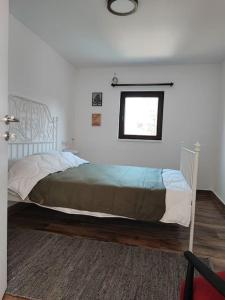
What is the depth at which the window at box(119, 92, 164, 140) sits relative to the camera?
13.5ft

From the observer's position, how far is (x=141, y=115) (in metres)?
Answer: 4.20

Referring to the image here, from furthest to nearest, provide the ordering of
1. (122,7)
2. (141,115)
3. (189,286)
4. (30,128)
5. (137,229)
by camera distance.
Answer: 1. (141,115)
2. (30,128)
3. (137,229)
4. (122,7)
5. (189,286)

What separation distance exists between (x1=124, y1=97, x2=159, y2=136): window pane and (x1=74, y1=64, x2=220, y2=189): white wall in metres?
0.19

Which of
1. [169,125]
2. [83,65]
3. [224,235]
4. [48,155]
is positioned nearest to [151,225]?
[224,235]

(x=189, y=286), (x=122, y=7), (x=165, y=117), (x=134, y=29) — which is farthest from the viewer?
(x=165, y=117)

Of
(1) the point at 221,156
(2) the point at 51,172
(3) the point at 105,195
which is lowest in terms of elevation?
(3) the point at 105,195

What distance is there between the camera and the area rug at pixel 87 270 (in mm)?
1388

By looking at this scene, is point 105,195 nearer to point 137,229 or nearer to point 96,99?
point 137,229

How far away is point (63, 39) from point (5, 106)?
2.31 m

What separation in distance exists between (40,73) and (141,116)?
6.57 ft

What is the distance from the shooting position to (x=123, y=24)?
8.38 ft

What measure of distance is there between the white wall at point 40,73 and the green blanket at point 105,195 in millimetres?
1302

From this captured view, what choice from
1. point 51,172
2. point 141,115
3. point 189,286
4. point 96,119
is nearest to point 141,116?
point 141,115

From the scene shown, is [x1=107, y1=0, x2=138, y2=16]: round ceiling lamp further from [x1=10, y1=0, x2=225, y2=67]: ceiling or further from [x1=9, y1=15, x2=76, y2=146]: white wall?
[x1=9, y1=15, x2=76, y2=146]: white wall
